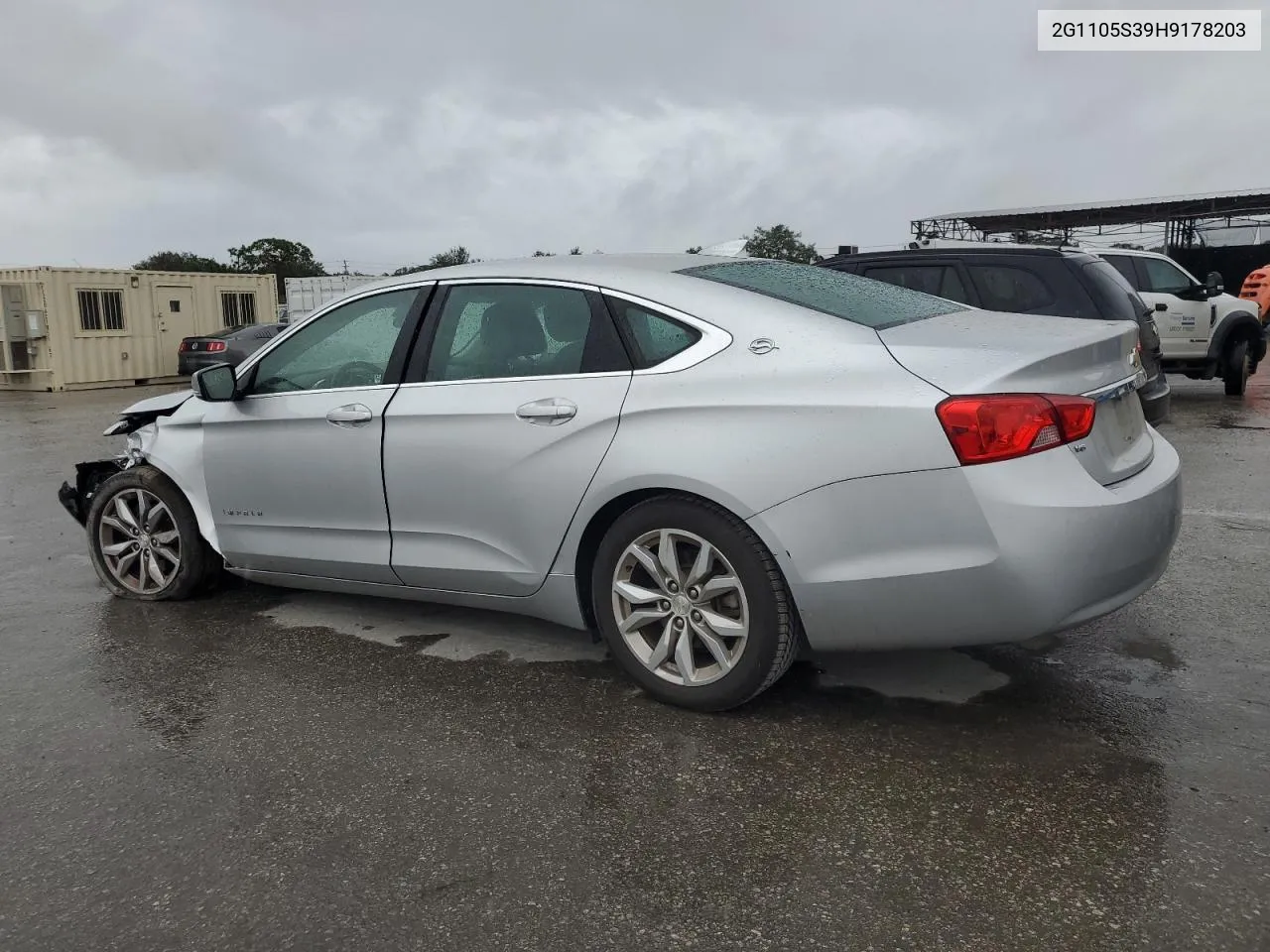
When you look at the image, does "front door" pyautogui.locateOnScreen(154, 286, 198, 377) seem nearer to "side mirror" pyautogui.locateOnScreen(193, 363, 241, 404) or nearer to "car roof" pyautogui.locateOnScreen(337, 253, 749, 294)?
"side mirror" pyautogui.locateOnScreen(193, 363, 241, 404)

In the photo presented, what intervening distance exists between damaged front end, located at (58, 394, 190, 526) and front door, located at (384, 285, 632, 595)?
5.60ft

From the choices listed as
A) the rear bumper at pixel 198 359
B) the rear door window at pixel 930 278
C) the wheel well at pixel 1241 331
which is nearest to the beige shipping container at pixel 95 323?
the rear bumper at pixel 198 359

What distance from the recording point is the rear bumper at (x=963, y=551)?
305 cm

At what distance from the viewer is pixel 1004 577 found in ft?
10.0

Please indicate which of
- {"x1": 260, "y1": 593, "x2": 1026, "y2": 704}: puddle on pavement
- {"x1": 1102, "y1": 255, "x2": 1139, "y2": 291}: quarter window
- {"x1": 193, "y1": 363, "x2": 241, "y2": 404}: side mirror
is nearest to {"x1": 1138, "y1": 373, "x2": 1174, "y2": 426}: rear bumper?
{"x1": 260, "y1": 593, "x2": 1026, "y2": 704}: puddle on pavement

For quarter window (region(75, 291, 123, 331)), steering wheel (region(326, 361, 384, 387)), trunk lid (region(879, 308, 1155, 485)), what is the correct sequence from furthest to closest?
quarter window (region(75, 291, 123, 331)) → steering wheel (region(326, 361, 384, 387)) → trunk lid (region(879, 308, 1155, 485))

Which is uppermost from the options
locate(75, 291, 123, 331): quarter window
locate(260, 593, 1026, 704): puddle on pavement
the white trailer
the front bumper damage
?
the white trailer

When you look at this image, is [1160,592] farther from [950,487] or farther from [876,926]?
[876,926]

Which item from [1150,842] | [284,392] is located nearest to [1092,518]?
[1150,842]

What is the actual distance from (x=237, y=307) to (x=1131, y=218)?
27198 mm

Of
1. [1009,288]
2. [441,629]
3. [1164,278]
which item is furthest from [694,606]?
[1164,278]

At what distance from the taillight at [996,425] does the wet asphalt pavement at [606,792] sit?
0.95 metres

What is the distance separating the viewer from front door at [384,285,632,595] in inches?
146

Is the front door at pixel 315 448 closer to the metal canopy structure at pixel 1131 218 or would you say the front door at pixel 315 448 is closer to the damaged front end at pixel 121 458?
the damaged front end at pixel 121 458
